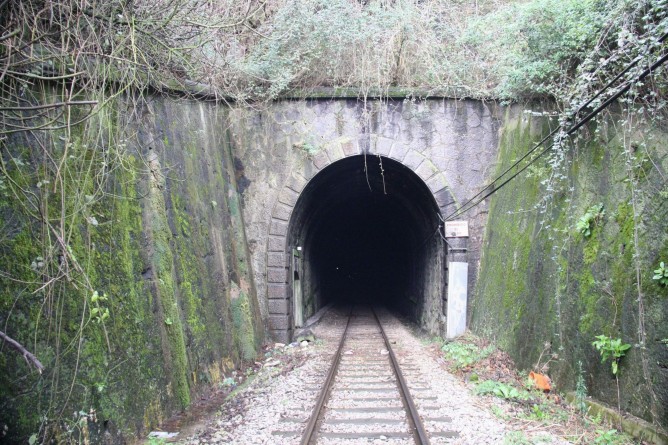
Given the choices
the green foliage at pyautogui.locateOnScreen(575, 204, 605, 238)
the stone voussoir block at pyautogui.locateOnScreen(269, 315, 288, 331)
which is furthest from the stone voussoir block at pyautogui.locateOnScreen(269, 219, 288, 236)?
the green foliage at pyautogui.locateOnScreen(575, 204, 605, 238)

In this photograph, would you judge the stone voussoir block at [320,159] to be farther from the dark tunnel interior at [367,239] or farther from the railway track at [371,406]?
the railway track at [371,406]

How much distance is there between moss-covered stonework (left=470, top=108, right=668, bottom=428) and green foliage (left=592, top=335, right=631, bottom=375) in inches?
2.4

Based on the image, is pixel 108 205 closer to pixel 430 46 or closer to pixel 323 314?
pixel 430 46

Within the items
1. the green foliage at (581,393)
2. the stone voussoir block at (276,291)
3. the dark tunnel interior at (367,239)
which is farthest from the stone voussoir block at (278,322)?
the green foliage at (581,393)

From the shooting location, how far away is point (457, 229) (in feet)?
29.1

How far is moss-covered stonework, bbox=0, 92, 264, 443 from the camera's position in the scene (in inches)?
131

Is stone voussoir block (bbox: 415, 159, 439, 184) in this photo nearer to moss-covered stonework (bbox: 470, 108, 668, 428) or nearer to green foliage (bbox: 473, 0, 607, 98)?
moss-covered stonework (bbox: 470, 108, 668, 428)

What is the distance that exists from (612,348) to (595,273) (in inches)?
32.6

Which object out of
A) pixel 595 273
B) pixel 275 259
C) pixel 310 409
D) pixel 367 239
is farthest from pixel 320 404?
pixel 367 239

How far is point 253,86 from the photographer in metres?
8.55

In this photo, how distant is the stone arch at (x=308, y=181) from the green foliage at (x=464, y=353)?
2.46 metres

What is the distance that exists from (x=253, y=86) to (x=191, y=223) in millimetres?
3304

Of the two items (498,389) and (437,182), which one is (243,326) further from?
(437,182)

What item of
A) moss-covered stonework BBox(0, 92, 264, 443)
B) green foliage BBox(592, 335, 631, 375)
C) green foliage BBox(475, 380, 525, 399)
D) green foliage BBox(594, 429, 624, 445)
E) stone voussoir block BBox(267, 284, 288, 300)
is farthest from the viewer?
stone voussoir block BBox(267, 284, 288, 300)
